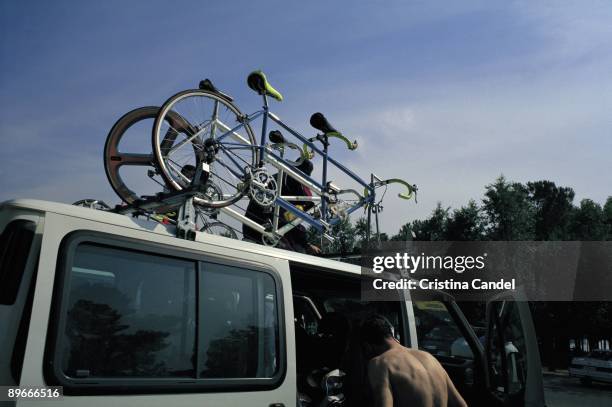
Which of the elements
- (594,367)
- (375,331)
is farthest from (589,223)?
(375,331)

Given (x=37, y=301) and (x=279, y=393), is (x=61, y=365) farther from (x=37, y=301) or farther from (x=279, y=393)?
(x=279, y=393)

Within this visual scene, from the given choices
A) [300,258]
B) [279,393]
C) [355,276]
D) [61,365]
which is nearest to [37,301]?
[61,365]

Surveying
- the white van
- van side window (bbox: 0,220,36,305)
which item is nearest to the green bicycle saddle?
the white van

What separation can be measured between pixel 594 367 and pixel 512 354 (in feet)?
75.2

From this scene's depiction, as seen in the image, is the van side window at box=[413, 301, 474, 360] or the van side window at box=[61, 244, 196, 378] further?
the van side window at box=[413, 301, 474, 360]

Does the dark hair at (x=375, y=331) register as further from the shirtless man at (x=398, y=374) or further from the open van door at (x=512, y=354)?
the open van door at (x=512, y=354)

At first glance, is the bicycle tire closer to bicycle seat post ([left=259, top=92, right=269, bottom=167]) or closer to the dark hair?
bicycle seat post ([left=259, top=92, right=269, bottom=167])

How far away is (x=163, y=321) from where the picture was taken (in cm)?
264

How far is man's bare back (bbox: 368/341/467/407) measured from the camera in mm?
3400

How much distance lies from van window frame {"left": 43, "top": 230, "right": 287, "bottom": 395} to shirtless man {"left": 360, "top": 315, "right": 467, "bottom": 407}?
621 mm

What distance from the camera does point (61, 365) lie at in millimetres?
2195

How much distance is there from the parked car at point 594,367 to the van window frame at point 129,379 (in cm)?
2462

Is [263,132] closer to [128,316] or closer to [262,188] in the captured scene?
[262,188]

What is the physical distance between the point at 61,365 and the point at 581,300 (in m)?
37.9
